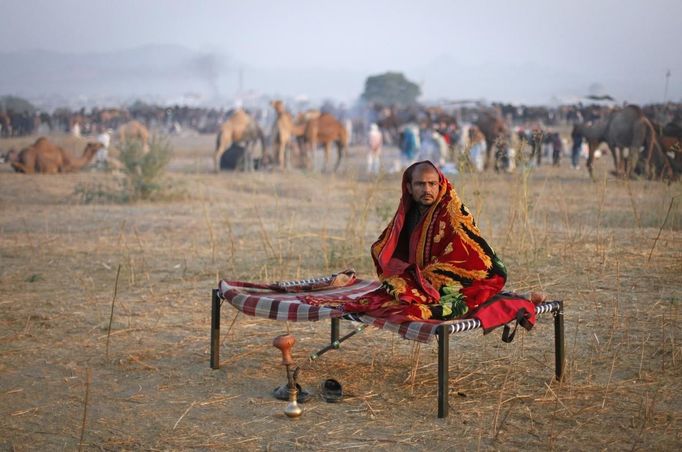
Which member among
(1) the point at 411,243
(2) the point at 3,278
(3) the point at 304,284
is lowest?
(2) the point at 3,278

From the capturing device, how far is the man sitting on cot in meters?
4.07

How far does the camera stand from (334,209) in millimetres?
12117

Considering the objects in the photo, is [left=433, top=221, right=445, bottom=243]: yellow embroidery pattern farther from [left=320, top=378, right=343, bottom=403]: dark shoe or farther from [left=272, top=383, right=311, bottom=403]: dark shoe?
[left=272, top=383, right=311, bottom=403]: dark shoe

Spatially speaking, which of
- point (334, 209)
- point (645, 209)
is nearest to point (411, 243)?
point (645, 209)

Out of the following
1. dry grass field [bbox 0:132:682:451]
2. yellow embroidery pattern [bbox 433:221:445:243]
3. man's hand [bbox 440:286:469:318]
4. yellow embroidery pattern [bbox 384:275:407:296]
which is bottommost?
dry grass field [bbox 0:132:682:451]

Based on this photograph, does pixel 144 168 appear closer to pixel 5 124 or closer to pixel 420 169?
pixel 420 169

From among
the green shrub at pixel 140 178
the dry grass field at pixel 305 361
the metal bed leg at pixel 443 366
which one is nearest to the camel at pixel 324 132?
the green shrub at pixel 140 178

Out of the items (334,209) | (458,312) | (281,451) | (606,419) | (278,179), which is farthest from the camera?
(278,179)

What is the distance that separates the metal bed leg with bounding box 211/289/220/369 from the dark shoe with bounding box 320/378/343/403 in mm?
714

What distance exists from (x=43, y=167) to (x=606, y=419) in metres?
13.6

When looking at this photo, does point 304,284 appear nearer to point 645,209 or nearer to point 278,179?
point 645,209

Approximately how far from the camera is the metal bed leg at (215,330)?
4.51m

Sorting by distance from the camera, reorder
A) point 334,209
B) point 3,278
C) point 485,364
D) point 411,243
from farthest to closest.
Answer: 1. point 334,209
2. point 3,278
3. point 485,364
4. point 411,243

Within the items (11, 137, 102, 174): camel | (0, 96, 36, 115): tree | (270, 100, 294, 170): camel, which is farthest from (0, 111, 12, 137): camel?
(270, 100, 294, 170): camel
